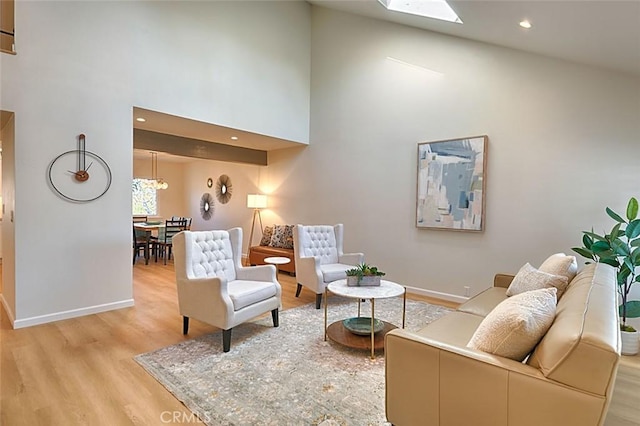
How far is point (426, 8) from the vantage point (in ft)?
12.6

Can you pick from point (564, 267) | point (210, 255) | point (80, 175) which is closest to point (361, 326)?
point (210, 255)

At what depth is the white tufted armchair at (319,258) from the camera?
13.5ft

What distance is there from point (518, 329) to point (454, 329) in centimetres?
84

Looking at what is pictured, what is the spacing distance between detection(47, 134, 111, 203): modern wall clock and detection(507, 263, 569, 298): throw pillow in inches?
168

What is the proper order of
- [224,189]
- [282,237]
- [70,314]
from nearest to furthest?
[70,314]
[282,237]
[224,189]

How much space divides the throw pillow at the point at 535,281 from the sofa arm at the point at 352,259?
192 cm

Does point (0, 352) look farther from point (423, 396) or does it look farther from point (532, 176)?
point (532, 176)

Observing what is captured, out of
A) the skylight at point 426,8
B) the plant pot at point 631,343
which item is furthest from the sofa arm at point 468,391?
the skylight at point 426,8

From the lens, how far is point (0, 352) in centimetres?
278

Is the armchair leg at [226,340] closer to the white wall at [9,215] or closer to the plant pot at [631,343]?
the white wall at [9,215]

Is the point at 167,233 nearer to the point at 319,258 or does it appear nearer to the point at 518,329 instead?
the point at 319,258

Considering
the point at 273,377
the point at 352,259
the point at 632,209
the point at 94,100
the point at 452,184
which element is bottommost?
the point at 273,377

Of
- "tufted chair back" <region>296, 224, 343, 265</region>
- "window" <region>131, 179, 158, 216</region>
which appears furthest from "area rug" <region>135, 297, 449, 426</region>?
"window" <region>131, 179, 158, 216</region>

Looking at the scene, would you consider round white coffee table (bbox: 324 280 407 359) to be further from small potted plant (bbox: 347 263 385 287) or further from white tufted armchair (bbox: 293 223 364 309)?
white tufted armchair (bbox: 293 223 364 309)
